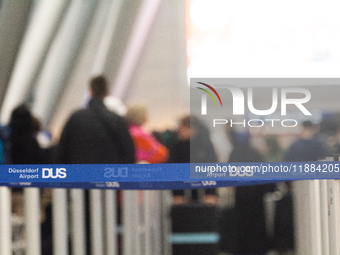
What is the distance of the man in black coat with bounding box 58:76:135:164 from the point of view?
1.81 m

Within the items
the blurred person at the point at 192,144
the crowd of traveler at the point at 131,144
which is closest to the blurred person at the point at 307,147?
the crowd of traveler at the point at 131,144

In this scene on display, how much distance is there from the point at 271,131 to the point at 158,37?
70 centimetres

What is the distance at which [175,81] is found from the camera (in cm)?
178

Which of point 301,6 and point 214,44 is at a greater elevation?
point 301,6

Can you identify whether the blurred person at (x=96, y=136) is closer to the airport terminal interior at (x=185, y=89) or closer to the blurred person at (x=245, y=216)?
the airport terminal interior at (x=185, y=89)

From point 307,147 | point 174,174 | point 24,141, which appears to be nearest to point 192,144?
point 174,174

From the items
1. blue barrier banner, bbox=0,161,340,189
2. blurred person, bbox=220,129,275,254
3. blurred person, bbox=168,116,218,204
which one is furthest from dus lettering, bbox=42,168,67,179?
blurred person, bbox=220,129,275,254

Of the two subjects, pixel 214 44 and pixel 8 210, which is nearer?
Answer: pixel 214 44

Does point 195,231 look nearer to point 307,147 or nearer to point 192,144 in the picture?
point 192,144

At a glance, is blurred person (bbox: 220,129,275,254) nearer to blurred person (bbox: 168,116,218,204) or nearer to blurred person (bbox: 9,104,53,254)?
blurred person (bbox: 168,116,218,204)

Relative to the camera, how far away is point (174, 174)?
1.82 m

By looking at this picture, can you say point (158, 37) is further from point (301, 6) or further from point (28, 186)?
point (28, 186)

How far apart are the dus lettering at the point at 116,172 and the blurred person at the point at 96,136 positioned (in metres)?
0.04

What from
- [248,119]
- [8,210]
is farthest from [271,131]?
[8,210]
